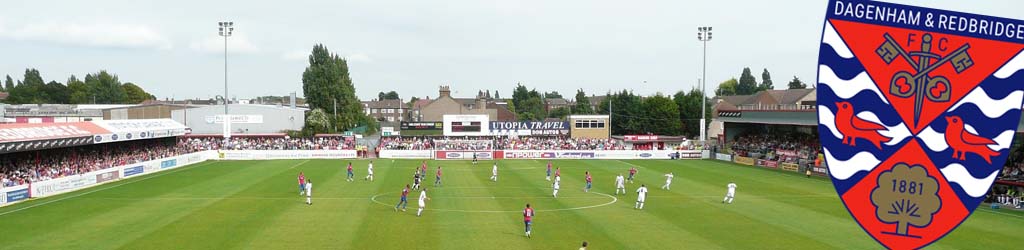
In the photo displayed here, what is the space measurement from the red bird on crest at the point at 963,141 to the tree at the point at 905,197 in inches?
18.8

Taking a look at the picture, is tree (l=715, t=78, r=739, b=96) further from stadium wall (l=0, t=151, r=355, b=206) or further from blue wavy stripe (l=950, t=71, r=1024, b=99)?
blue wavy stripe (l=950, t=71, r=1024, b=99)

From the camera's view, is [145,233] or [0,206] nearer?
[145,233]

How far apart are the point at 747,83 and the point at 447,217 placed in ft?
558

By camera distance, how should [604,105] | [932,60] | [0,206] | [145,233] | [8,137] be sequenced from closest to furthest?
[932,60] < [145,233] < [0,206] < [8,137] < [604,105]

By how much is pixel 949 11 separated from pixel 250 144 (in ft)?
243

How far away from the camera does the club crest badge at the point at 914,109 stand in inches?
335

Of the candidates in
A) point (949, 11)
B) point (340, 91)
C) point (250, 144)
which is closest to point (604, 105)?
point (340, 91)

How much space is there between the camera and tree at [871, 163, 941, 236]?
28.5 feet

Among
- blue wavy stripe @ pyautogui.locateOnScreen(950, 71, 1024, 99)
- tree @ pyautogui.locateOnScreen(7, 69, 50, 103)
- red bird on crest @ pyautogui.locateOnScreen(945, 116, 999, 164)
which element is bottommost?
red bird on crest @ pyautogui.locateOnScreen(945, 116, 999, 164)

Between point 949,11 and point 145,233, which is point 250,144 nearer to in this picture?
point 145,233

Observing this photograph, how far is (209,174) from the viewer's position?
50.2m

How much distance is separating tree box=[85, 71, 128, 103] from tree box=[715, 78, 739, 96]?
144655 millimetres

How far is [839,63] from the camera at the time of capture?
852cm

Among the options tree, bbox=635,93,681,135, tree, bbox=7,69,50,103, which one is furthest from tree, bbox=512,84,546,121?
tree, bbox=7,69,50,103
